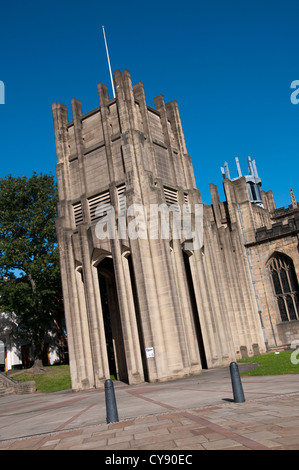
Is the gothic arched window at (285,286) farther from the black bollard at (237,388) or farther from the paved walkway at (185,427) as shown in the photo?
the black bollard at (237,388)

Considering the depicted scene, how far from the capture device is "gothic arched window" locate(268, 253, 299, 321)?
29095 millimetres

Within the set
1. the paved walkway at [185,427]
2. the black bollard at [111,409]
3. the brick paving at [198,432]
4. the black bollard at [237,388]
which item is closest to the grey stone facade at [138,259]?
the paved walkway at [185,427]

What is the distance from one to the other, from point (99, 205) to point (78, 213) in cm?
222

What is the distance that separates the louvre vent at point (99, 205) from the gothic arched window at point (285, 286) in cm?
1455

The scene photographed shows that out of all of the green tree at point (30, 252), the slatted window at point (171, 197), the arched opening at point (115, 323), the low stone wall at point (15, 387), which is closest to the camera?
the slatted window at point (171, 197)

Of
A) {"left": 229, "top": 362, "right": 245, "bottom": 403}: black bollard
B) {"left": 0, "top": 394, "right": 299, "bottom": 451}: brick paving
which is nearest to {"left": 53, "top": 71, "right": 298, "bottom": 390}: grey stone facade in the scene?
{"left": 229, "top": 362, "right": 245, "bottom": 403}: black bollard

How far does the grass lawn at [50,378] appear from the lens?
2749 centimetres

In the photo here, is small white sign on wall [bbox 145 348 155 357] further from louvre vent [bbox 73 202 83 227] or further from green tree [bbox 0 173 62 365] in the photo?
green tree [bbox 0 173 62 365]

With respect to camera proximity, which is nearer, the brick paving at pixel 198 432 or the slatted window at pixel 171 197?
the brick paving at pixel 198 432

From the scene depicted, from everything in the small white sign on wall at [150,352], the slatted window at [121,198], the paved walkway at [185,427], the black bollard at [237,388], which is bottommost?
the paved walkway at [185,427]

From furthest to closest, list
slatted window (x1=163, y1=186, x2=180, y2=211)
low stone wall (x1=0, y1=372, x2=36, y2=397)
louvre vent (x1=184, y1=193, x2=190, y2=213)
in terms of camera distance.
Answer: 1. low stone wall (x1=0, y1=372, x2=36, y2=397)
2. louvre vent (x1=184, y1=193, x2=190, y2=213)
3. slatted window (x1=163, y1=186, x2=180, y2=211)

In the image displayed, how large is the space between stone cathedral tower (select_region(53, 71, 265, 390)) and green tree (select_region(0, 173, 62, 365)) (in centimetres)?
959

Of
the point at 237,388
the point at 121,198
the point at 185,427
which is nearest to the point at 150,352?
the point at 121,198
